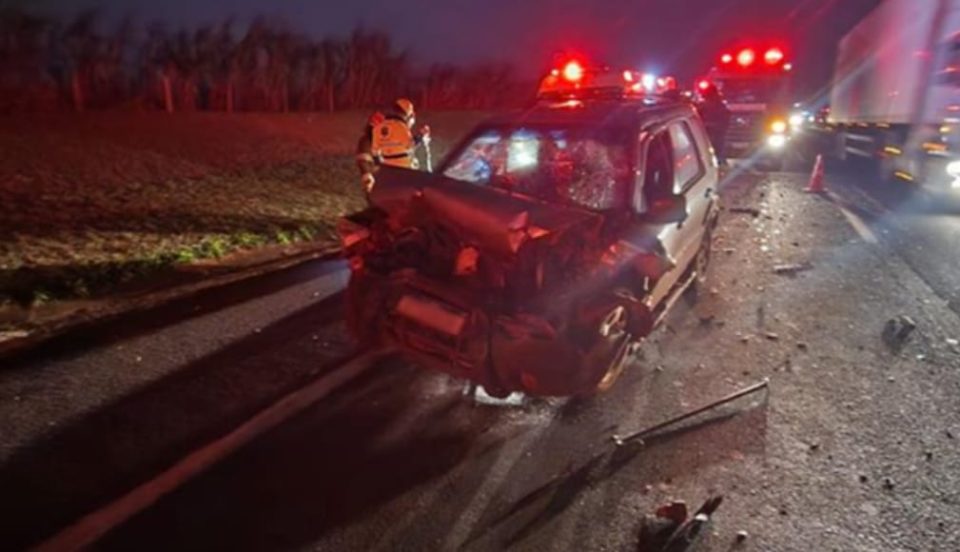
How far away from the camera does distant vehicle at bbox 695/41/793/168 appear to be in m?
19.5

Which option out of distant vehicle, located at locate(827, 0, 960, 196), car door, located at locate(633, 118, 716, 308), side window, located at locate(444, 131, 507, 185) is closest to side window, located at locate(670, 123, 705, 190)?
car door, located at locate(633, 118, 716, 308)

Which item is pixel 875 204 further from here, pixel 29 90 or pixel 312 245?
pixel 29 90

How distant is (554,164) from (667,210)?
3.00ft

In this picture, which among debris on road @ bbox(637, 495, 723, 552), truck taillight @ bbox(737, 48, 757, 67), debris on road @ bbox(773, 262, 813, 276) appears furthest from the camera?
truck taillight @ bbox(737, 48, 757, 67)

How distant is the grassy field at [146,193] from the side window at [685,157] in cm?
465

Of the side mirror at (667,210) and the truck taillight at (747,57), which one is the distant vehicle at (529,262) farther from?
the truck taillight at (747,57)

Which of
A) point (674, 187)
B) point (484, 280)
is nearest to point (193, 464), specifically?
point (484, 280)

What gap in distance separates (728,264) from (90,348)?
20.6 ft

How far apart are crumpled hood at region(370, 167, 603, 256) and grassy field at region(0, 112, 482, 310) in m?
3.74

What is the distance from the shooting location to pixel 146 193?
10.8 m

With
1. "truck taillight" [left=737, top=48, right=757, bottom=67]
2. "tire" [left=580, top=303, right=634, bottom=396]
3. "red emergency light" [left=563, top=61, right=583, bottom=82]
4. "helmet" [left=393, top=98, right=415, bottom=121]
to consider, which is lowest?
"tire" [left=580, top=303, right=634, bottom=396]

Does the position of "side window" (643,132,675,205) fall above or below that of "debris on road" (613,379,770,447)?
above

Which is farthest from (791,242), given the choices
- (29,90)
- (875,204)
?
(29,90)

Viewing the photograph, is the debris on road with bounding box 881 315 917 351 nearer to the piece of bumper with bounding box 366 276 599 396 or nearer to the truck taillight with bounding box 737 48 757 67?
the piece of bumper with bounding box 366 276 599 396
